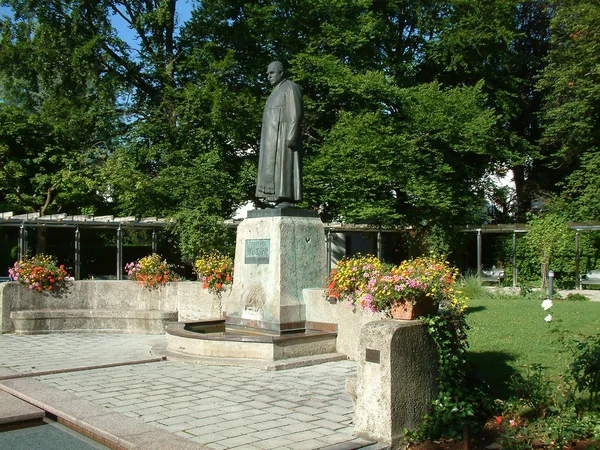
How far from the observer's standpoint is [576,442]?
16.6 ft

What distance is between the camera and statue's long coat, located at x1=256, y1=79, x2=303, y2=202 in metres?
10.4

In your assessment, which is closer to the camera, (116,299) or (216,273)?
(216,273)

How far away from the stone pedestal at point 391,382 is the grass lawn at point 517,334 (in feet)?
2.96

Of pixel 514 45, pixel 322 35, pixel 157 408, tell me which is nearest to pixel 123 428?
pixel 157 408

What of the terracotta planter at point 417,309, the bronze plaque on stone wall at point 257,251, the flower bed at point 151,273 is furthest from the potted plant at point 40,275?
the terracotta planter at point 417,309

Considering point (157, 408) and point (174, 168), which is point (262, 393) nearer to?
point (157, 408)

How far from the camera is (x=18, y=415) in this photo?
6.30 meters

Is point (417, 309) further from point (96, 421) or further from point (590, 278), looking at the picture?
→ point (590, 278)

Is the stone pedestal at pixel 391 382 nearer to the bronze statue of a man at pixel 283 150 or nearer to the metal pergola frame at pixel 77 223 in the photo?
the bronze statue of a man at pixel 283 150

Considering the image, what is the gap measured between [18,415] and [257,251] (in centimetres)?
467

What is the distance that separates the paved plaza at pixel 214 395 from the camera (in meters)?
5.62

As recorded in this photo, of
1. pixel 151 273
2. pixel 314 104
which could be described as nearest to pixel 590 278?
pixel 314 104

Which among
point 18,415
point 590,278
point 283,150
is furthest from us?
point 590,278

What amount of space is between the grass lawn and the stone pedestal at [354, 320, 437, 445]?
90 cm
